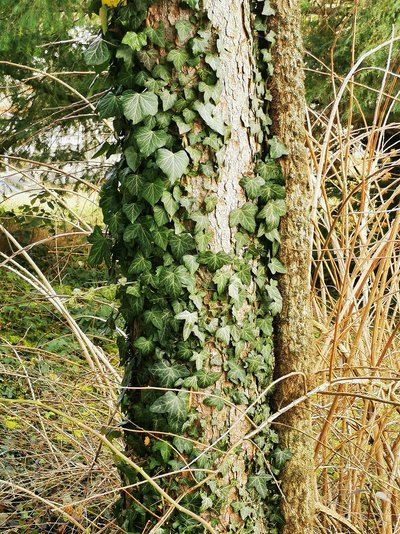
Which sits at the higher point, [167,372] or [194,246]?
[194,246]

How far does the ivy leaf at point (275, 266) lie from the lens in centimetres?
292

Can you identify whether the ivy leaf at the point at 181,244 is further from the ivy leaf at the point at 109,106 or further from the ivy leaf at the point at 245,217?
the ivy leaf at the point at 109,106

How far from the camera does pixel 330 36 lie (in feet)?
21.9

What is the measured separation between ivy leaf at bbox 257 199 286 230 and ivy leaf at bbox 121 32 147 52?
30.0 inches

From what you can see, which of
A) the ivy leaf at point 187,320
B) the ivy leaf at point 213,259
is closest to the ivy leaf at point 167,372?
the ivy leaf at point 187,320

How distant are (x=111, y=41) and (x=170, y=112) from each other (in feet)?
1.09

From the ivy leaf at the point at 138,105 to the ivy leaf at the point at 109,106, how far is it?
0.16 ft

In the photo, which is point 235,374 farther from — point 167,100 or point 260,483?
point 167,100

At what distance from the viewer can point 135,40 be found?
101 inches

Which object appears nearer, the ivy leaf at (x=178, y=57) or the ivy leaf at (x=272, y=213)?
the ivy leaf at (x=178, y=57)

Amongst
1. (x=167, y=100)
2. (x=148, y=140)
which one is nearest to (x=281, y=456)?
(x=148, y=140)

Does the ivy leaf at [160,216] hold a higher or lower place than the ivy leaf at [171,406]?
higher

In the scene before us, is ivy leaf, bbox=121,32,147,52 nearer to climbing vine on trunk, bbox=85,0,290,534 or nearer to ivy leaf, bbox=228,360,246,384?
climbing vine on trunk, bbox=85,0,290,534

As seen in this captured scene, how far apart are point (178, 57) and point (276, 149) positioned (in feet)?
1.80
